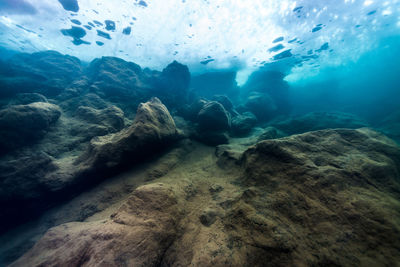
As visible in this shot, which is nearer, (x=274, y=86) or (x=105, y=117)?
(x=105, y=117)

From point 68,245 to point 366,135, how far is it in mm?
8104

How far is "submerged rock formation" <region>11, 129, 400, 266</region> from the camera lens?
1950 mm

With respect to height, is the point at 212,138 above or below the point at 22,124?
below

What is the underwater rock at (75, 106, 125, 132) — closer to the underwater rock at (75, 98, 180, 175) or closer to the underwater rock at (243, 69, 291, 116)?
the underwater rock at (75, 98, 180, 175)

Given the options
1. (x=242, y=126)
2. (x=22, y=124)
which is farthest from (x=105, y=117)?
(x=242, y=126)

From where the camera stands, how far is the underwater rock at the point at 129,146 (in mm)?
4609

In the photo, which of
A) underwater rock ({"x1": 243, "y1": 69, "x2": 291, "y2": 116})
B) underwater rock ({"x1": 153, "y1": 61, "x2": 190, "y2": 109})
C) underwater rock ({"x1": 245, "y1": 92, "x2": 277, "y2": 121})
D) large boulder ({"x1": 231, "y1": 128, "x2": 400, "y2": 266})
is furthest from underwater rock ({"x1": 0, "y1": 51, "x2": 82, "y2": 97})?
underwater rock ({"x1": 243, "y1": 69, "x2": 291, "y2": 116})

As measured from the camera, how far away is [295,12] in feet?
49.0

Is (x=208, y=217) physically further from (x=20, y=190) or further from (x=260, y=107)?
(x=260, y=107)

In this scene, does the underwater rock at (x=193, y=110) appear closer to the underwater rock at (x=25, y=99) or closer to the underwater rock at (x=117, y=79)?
the underwater rock at (x=117, y=79)

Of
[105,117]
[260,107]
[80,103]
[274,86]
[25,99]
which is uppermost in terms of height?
[274,86]

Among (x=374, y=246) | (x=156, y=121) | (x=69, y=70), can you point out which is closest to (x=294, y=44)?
(x=156, y=121)

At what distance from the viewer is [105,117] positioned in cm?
747

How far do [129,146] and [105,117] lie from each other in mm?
4030
